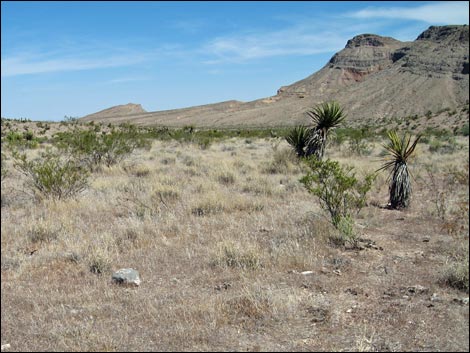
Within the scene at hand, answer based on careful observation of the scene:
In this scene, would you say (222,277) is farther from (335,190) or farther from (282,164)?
(282,164)

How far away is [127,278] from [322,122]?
459 inches

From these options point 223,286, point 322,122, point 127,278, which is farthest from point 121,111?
point 223,286

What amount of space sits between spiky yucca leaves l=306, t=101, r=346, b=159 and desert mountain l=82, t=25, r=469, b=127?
6153cm

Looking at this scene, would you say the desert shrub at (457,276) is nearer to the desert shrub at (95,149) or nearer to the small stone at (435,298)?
the small stone at (435,298)

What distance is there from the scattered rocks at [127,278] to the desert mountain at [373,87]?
73.2m

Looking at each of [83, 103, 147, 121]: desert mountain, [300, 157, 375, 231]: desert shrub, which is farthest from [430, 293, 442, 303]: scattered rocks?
[83, 103, 147, 121]: desert mountain

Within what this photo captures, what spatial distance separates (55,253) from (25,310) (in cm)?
188

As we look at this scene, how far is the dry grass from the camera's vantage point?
4.32 metres

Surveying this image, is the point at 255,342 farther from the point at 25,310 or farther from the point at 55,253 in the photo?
the point at 55,253

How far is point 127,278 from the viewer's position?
576 centimetres

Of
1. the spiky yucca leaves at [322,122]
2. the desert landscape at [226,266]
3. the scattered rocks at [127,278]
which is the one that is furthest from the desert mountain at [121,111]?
the scattered rocks at [127,278]

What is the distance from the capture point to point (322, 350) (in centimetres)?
404

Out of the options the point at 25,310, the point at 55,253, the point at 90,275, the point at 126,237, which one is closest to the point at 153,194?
the point at 126,237

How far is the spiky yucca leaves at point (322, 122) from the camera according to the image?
15.7m
